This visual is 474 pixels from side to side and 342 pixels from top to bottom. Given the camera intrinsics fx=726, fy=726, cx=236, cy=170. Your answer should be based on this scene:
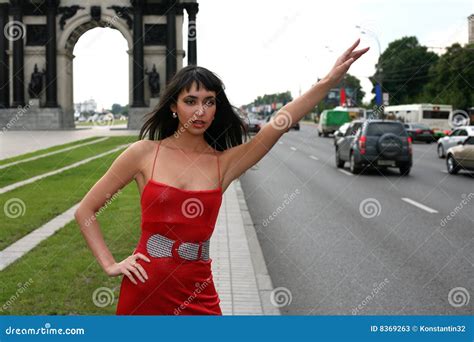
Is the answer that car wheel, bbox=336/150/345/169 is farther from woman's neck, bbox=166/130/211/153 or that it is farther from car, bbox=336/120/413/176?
woman's neck, bbox=166/130/211/153

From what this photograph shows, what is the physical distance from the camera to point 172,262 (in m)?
2.58

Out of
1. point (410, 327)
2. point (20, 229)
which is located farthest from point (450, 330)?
point (20, 229)

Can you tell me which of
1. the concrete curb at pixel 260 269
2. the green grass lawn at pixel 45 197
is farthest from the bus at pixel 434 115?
the concrete curb at pixel 260 269

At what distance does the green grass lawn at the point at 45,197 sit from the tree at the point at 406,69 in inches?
2938

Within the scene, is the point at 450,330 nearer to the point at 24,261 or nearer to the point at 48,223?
the point at 24,261

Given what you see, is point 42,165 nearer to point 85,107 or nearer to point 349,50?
point 349,50

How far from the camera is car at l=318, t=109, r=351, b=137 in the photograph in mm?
59781

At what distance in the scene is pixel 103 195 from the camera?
266cm

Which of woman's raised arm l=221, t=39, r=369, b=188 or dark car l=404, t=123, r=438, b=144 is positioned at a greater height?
woman's raised arm l=221, t=39, r=369, b=188

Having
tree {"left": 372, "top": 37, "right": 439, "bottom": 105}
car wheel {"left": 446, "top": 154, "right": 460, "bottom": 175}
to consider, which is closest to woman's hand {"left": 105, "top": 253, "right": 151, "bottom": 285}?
car wheel {"left": 446, "top": 154, "right": 460, "bottom": 175}

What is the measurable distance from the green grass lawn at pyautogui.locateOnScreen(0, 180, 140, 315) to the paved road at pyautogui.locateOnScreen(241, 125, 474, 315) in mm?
1860

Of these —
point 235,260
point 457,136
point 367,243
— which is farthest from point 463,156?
point 235,260

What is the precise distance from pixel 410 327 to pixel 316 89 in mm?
909

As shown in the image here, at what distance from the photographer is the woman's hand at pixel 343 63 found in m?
2.59
